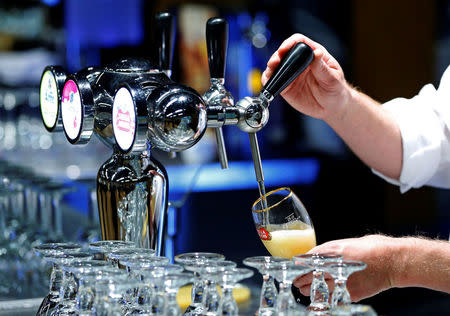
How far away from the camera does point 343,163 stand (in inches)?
189

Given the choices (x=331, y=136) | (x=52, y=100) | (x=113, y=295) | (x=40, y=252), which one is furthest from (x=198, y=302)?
(x=331, y=136)

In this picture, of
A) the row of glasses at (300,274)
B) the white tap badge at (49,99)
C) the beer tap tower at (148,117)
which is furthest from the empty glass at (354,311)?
the white tap badge at (49,99)

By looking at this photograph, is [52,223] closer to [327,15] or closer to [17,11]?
[17,11]

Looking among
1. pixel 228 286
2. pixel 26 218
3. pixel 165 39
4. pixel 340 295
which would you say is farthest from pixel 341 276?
pixel 26 218

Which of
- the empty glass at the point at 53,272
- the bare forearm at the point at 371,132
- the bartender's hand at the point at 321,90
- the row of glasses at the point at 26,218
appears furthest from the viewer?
the row of glasses at the point at 26,218

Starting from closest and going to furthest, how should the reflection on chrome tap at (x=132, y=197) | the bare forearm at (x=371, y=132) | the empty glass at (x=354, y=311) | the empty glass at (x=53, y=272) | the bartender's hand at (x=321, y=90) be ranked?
the empty glass at (x=354, y=311)
the empty glass at (x=53, y=272)
the reflection on chrome tap at (x=132, y=197)
the bartender's hand at (x=321, y=90)
the bare forearm at (x=371, y=132)

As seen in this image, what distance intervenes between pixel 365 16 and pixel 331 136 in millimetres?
928

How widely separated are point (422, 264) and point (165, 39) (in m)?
0.65

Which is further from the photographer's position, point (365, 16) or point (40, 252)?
point (365, 16)

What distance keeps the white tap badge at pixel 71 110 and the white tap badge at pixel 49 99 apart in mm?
25

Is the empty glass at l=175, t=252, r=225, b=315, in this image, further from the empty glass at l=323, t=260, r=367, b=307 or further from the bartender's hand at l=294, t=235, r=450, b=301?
the bartender's hand at l=294, t=235, r=450, b=301

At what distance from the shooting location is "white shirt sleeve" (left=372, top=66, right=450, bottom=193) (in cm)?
194

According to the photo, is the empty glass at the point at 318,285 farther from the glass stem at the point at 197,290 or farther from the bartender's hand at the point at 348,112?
the bartender's hand at the point at 348,112

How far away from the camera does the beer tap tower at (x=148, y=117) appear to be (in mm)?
1053
